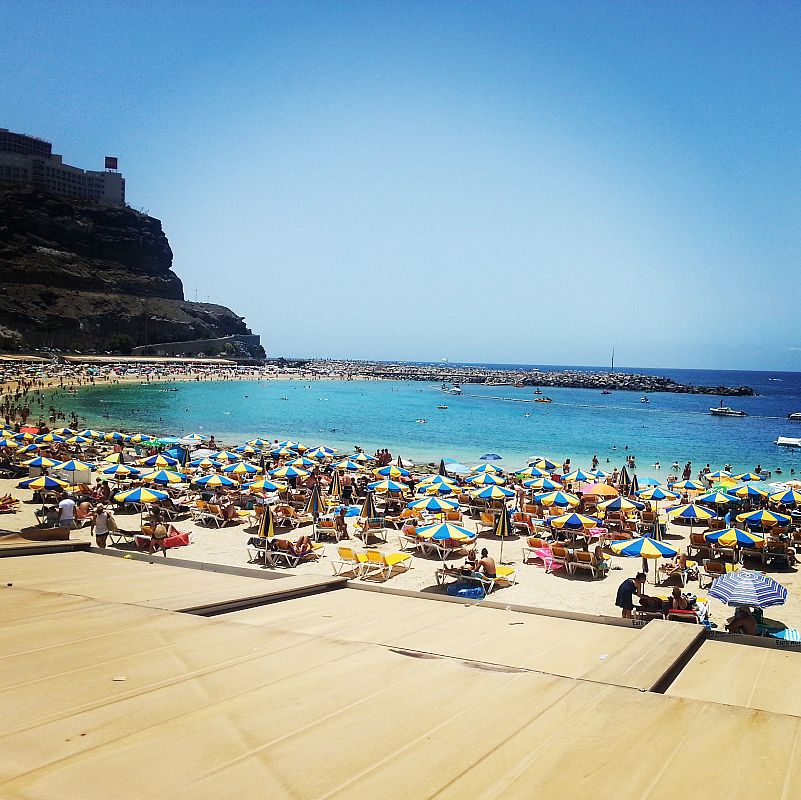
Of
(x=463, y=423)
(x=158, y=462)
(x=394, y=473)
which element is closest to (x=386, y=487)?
(x=394, y=473)

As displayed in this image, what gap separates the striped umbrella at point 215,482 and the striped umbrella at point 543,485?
9.43 m

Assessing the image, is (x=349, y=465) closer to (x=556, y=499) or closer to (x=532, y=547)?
(x=556, y=499)

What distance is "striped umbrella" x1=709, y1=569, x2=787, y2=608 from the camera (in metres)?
9.27

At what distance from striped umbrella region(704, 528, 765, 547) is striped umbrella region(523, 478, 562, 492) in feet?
20.4

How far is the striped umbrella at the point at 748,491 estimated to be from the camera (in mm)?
18547

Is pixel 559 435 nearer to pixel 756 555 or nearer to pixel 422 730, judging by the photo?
pixel 756 555

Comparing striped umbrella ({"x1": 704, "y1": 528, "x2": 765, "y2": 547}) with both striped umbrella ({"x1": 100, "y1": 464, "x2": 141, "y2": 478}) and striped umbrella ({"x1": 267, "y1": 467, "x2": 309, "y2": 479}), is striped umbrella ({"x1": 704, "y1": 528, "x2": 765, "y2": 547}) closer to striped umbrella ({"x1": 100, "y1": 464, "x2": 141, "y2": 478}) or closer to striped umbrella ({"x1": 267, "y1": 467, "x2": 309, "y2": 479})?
striped umbrella ({"x1": 267, "y1": 467, "x2": 309, "y2": 479})

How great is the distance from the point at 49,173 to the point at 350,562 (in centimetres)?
15308

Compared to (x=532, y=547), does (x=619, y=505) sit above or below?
above

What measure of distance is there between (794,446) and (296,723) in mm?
52464

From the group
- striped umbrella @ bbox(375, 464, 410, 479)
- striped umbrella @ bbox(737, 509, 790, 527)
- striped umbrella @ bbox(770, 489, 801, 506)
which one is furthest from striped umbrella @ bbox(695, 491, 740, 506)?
striped umbrella @ bbox(375, 464, 410, 479)

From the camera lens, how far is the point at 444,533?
1353 cm

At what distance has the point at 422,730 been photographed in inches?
94.7

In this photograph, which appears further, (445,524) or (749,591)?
(445,524)
